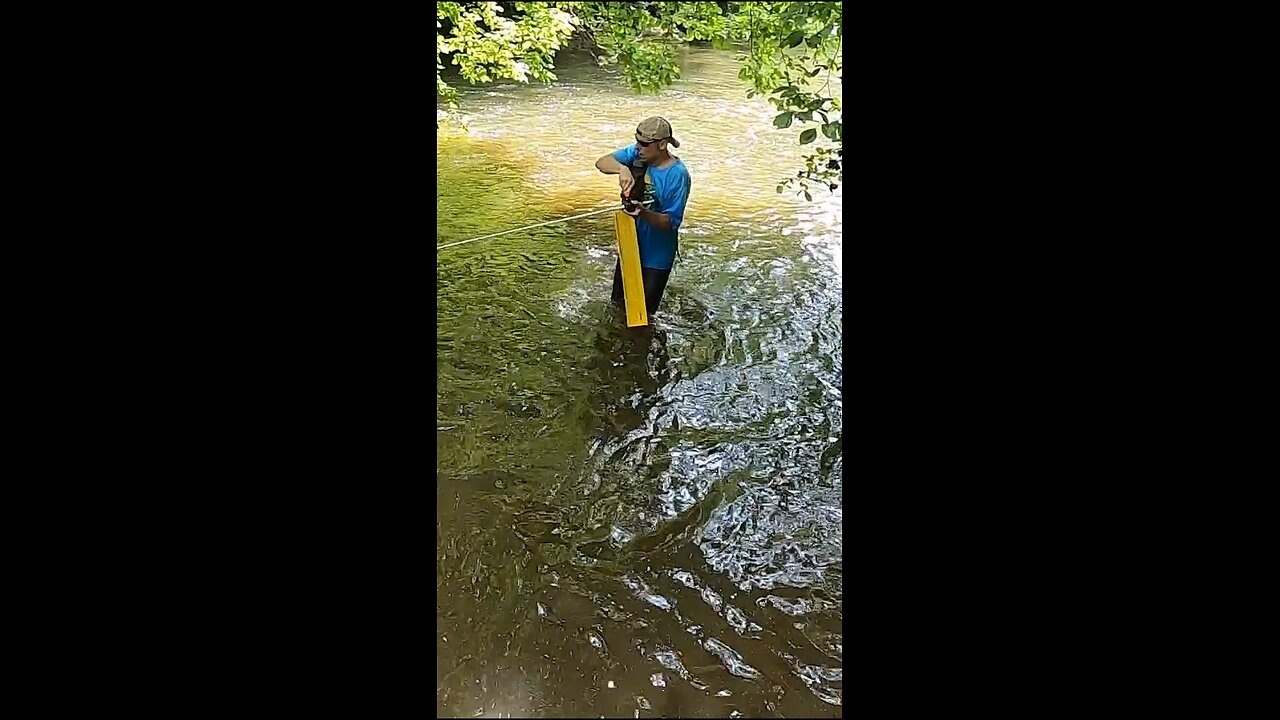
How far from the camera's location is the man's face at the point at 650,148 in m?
5.01

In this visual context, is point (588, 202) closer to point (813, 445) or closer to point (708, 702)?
point (813, 445)

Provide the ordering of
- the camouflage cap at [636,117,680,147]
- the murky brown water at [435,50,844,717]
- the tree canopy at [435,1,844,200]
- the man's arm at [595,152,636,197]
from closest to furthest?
the murky brown water at [435,50,844,717]
the tree canopy at [435,1,844,200]
the camouflage cap at [636,117,680,147]
the man's arm at [595,152,636,197]

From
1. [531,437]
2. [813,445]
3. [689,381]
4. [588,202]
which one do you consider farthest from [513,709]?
[588,202]

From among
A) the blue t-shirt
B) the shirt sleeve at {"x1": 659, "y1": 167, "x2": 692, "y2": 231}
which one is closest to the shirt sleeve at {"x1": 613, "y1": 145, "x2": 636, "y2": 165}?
the blue t-shirt

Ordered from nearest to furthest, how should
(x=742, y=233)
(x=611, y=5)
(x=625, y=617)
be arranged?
(x=625, y=617) → (x=611, y=5) → (x=742, y=233)

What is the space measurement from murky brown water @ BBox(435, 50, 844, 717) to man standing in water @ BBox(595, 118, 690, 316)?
42cm

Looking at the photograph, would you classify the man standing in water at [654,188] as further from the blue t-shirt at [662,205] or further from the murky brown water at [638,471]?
the murky brown water at [638,471]

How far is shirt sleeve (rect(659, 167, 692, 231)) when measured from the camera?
5027mm

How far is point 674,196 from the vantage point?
5043 millimetres

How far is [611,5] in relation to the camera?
480 cm

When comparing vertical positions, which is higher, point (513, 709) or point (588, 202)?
point (588, 202)

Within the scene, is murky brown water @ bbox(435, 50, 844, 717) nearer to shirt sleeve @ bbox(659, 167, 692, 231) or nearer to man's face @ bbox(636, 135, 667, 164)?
shirt sleeve @ bbox(659, 167, 692, 231)

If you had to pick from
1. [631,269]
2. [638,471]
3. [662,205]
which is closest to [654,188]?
[662,205]

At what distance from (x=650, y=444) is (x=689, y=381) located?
0.68 metres
